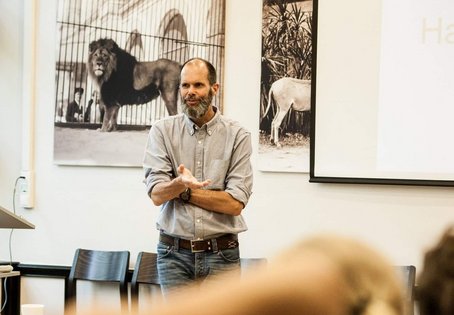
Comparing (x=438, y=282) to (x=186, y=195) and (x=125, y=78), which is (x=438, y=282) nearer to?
(x=186, y=195)

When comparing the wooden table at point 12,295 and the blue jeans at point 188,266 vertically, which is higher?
the blue jeans at point 188,266

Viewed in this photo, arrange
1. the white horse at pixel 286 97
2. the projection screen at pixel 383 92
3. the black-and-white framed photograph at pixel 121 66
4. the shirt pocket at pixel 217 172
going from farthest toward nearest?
the black-and-white framed photograph at pixel 121 66
the white horse at pixel 286 97
the projection screen at pixel 383 92
the shirt pocket at pixel 217 172

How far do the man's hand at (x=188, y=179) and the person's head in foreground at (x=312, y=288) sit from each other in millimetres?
2943

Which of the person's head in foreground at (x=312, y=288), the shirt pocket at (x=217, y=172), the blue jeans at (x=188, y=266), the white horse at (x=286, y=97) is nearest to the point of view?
the person's head in foreground at (x=312, y=288)

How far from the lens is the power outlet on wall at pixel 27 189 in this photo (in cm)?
560

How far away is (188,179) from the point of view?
3.53 metres

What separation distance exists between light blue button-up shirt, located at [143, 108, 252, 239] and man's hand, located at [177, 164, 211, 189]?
194 millimetres

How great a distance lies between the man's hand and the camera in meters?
3.52

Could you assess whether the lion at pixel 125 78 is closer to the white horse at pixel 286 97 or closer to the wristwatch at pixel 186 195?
the white horse at pixel 286 97

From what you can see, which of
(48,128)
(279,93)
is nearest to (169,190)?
(279,93)

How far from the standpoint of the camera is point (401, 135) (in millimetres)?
4938

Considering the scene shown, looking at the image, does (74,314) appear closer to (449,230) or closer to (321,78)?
(449,230)

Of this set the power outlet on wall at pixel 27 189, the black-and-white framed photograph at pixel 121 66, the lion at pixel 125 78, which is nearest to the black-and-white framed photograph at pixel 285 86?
the black-and-white framed photograph at pixel 121 66

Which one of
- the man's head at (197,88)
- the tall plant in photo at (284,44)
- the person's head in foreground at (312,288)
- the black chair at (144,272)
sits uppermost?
the tall plant in photo at (284,44)
